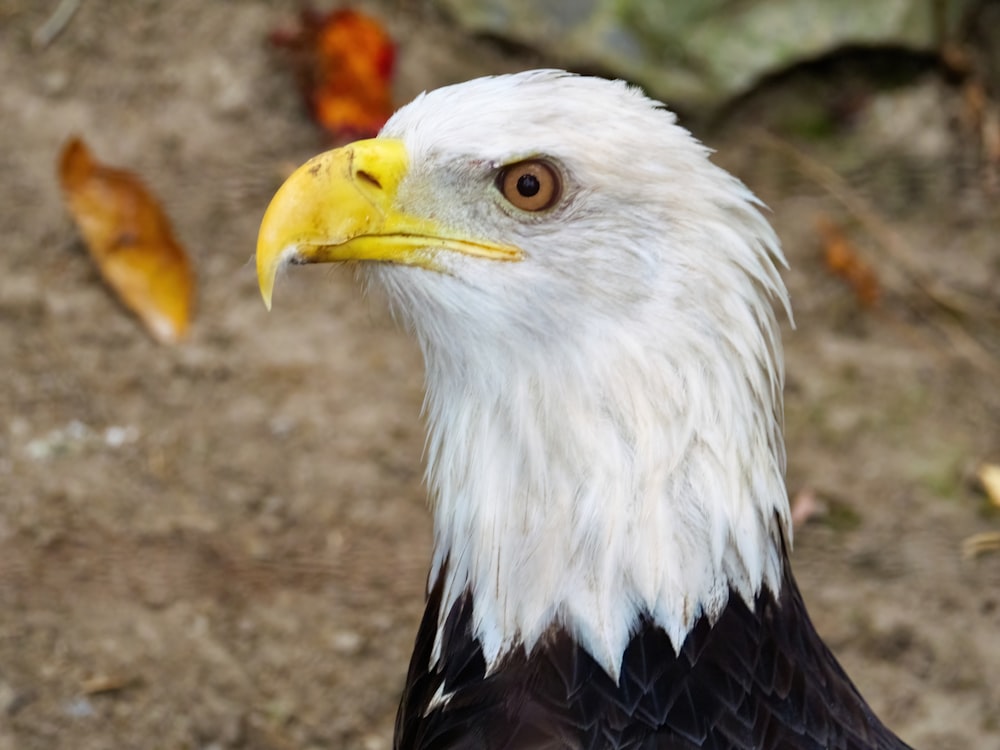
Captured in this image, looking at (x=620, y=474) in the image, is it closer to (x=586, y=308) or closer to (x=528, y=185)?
(x=586, y=308)

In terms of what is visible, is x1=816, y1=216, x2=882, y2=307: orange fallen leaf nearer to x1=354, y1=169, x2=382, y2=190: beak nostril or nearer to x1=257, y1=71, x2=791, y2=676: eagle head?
x1=257, y1=71, x2=791, y2=676: eagle head

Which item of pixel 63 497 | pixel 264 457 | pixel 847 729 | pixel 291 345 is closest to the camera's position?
pixel 847 729

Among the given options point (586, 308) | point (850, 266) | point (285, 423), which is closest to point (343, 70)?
point (285, 423)

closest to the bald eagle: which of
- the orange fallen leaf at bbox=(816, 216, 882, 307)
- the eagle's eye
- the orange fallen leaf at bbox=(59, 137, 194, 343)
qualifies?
the eagle's eye

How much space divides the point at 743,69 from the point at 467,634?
126 inches

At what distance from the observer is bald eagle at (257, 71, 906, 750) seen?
171 centimetres

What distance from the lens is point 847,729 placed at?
1.84 metres

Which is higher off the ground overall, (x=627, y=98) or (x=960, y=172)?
(x=960, y=172)

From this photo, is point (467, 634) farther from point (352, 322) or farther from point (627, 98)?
point (352, 322)

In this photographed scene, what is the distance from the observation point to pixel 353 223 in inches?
68.5

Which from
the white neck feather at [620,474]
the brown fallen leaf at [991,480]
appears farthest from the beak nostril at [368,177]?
the brown fallen leaf at [991,480]

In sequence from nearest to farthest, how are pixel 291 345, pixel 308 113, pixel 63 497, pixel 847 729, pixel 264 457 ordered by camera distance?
pixel 847 729 < pixel 63 497 < pixel 264 457 < pixel 291 345 < pixel 308 113

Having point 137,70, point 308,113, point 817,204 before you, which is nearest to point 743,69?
point 817,204

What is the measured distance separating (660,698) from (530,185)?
76 cm
